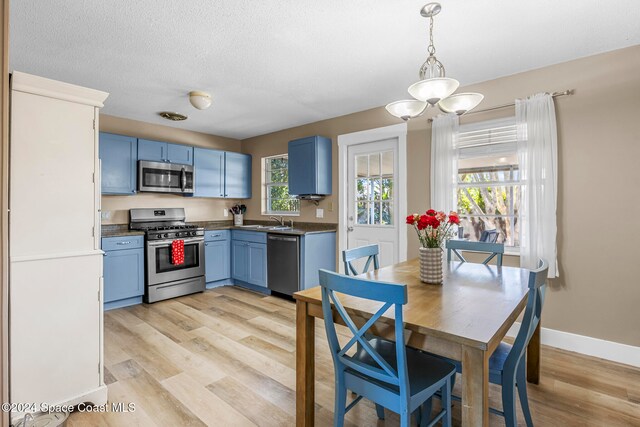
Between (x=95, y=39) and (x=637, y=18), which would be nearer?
(x=637, y=18)

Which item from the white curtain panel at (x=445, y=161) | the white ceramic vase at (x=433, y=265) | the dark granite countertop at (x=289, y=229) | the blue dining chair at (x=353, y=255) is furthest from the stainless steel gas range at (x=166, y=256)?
the white ceramic vase at (x=433, y=265)

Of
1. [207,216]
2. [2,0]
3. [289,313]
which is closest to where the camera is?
[2,0]

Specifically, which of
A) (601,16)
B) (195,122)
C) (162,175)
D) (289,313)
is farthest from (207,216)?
(601,16)

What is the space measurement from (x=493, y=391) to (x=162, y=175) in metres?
4.36

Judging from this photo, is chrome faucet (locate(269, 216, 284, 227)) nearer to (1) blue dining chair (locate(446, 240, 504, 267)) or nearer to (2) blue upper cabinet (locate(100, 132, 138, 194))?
(2) blue upper cabinet (locate(100, 132, 138, 194))

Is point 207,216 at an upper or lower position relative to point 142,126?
lower

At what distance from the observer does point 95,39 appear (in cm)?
232

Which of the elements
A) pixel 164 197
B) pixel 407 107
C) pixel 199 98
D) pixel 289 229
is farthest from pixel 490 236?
pixel 164 197

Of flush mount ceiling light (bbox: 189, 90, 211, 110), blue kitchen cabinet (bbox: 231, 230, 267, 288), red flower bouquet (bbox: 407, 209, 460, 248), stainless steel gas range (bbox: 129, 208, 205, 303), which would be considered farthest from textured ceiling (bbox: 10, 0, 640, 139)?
blue kitchen cabinet (bbox: 231, 230, 267, 288)

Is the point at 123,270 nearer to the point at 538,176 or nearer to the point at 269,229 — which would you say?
the point at 269,229

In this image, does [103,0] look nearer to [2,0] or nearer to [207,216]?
[2,0]

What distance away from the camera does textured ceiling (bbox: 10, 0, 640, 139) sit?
77.7 inches

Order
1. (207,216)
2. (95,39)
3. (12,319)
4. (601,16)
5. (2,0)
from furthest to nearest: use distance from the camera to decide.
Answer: (207,216) < (95,39) < (601,16) < (12,319) < (2,0)

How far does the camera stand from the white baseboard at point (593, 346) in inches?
96.4
